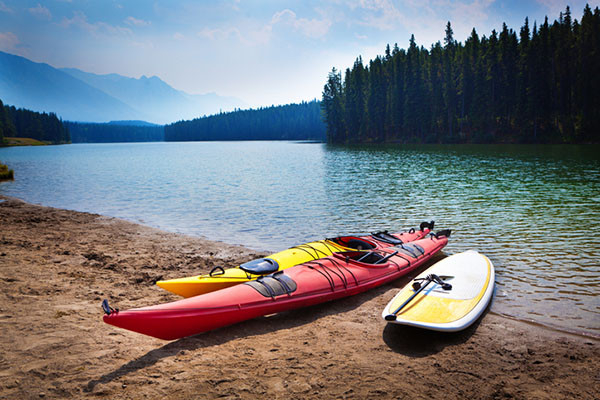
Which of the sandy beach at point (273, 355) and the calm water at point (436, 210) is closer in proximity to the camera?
the sandy beach at point (273, 355)

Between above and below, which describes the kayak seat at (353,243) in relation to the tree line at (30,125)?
below

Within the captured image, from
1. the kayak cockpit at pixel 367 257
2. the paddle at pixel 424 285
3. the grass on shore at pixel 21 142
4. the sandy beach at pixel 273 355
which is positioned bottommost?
the sandy beach at pixel 273 355

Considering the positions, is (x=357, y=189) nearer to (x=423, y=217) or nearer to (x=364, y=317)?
(x=423, y=217)

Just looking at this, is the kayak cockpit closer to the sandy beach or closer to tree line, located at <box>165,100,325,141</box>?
the sandy beach

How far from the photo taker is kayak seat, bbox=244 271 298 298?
558 centimetres

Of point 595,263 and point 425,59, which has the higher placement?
point 425,59

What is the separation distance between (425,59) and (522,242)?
211ft

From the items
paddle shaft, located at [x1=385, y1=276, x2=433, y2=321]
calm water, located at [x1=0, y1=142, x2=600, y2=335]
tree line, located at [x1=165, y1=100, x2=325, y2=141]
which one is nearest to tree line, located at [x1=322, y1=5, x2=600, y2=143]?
calm water, located at [x1=0, y1=142, x2=600, y2=335]

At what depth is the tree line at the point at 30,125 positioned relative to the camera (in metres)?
114

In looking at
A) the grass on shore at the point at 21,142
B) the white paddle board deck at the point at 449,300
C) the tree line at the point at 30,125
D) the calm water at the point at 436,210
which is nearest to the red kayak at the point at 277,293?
the white paddle board deck at the point at 449,300

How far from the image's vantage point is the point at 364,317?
5.73 metres

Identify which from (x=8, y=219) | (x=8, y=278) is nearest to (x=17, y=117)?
(x=8, y=219)

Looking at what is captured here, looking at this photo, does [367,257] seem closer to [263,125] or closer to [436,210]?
[436,210]

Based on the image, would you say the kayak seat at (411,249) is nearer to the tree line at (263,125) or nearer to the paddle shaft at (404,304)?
the paddle shaft at (404,304)
